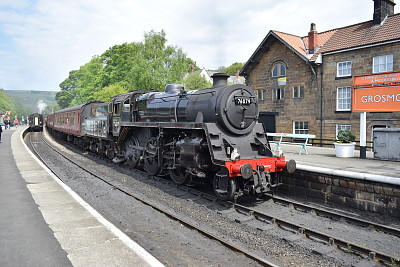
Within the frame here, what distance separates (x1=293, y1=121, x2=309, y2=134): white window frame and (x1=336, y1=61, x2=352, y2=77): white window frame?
11.6ft

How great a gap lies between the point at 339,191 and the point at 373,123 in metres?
9.77

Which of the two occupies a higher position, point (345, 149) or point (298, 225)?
point (345, 149)

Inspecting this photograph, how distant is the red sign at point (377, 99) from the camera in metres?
9.93

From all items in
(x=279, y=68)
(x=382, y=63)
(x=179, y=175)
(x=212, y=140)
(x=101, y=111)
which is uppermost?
(x=279, y=68)

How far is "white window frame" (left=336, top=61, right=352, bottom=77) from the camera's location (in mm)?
16469

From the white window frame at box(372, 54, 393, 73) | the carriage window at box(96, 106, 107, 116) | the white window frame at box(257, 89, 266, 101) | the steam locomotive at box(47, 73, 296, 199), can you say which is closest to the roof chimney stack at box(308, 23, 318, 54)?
the white window frame at box(257, 89, 266, 101)

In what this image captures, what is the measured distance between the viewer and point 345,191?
7.34 metres

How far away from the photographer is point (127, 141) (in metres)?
12.4

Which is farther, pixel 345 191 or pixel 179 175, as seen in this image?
pixel 179 175

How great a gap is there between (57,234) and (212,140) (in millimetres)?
3863

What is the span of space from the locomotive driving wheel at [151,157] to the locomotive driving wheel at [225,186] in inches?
127

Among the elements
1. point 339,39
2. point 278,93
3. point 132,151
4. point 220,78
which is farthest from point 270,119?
point 220,78

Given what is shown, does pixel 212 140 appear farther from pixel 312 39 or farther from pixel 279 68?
pixel 312 39

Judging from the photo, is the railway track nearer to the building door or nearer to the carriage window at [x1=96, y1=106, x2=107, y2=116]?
the carriage window at [x1=96, y1=106, x2=107, y2=116]
